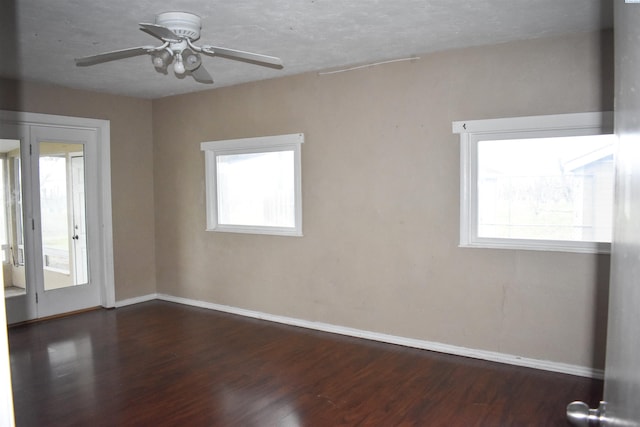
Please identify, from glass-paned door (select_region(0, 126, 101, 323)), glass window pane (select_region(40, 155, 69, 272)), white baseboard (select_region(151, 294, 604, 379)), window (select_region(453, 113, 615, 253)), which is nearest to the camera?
window (select_region(453, 113, 615, 253))

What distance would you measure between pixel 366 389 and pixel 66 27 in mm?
3332

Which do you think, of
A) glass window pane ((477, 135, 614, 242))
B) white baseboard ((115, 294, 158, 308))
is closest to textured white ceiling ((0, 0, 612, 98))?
glass window pane ((477, 135, 614, 242))

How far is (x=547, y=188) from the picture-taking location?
3.65 metres

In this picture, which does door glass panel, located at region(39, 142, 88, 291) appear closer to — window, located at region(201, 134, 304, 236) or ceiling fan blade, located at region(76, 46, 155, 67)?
window, located at region(201, 134, 304, 236)

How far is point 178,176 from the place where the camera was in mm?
5871

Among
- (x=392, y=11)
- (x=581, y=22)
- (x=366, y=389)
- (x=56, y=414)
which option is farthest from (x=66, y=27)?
(x=581, y=22)

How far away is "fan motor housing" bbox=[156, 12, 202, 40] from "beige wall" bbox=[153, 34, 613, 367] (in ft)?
5.86

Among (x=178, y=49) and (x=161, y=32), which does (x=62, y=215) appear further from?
(x=161, y=32)

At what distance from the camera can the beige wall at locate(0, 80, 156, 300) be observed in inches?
218

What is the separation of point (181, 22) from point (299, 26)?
0.82 metres

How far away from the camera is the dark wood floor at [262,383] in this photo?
2951 mm

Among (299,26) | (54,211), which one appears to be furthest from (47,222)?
(299,26)

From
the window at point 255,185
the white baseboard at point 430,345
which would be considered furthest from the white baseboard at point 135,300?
the window at point 255,185

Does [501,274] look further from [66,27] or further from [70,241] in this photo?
[70,241]
